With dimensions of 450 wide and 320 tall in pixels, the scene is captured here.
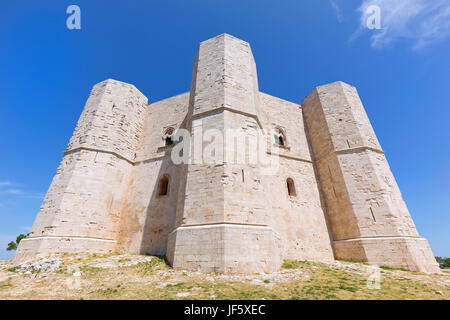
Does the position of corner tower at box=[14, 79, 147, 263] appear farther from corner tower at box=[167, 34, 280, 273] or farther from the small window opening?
corner tower at box=[167, 34, 280, 273]

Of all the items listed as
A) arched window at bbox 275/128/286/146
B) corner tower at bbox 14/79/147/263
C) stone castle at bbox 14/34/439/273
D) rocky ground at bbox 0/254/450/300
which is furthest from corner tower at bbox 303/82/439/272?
corner tower at bbox 14/79/147/263

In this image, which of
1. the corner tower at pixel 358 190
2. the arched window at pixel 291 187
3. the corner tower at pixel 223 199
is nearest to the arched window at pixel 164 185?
the corner tower at pixel 223 199

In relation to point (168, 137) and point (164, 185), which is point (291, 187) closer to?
point (164, 185)

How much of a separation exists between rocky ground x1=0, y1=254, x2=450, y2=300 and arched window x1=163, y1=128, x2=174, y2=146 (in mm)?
6995

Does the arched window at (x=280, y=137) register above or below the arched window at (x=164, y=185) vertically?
above

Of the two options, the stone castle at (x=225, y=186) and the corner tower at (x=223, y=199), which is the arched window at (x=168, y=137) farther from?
the corner tower at (x=223, y=199)

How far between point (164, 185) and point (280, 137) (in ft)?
25.9

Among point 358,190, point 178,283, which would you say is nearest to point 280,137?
point 358,190

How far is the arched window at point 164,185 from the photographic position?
35.7 ft

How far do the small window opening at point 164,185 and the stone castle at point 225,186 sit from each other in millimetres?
67
